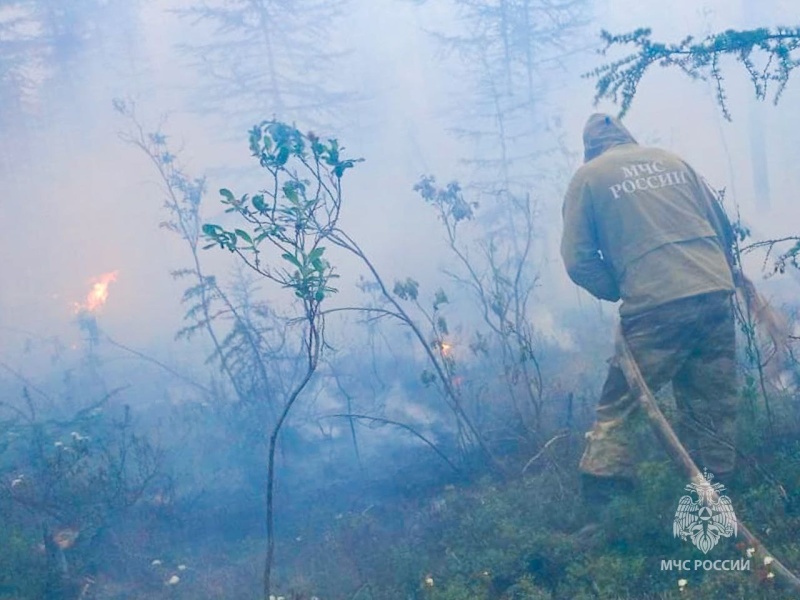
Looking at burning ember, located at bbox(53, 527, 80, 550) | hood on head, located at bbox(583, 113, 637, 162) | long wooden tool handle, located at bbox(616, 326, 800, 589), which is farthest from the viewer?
burning ember, located at bbox(53, 527, 80, 550)

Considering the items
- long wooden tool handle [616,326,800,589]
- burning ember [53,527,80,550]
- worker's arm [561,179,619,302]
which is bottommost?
burning ember [53,527,80,550]

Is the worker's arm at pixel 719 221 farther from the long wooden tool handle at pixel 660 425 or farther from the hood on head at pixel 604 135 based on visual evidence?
the long wooden tool handle at pixel 660 425

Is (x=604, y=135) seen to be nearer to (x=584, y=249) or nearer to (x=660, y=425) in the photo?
(x=584, y=249)

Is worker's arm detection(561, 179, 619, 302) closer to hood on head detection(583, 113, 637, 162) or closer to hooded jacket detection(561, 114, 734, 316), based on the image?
hooded jacket detection(561, 114, 734, 316)

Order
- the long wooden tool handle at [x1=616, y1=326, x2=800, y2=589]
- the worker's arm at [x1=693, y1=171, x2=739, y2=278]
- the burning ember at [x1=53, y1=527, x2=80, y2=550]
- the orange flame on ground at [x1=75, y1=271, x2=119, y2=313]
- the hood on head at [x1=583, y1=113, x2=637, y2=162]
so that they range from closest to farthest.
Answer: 1. the long wooden tool handle at [x1=616, y1=326, x2=800, y2=589]
2. the worker's arm at [x1=693, y1=171, x2=739, y2=278]
3. the hood on head at [x1=583, y1=113, x2=637, y2=162]
4. the burning ember at [x1=53, y1=527, x2=80, y2=550]
5. the orange flame on ground at [x1=75, y1=271, x2=119, y2=313]

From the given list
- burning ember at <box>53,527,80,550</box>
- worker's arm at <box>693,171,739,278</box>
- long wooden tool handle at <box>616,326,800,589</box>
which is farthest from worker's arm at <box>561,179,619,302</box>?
burning ember at <box>53,527,80,550</box>

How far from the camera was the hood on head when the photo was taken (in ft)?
17.1

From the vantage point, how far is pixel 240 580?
19.8 ft

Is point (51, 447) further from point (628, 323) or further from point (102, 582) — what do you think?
point (628, 323)

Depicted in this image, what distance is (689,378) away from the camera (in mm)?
4578

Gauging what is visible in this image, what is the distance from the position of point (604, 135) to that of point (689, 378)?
203cm

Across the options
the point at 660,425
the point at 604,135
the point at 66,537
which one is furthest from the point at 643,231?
the point at 66,537

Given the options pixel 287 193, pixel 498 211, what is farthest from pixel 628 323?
pixel 498 211

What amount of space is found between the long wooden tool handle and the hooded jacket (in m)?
0.33
